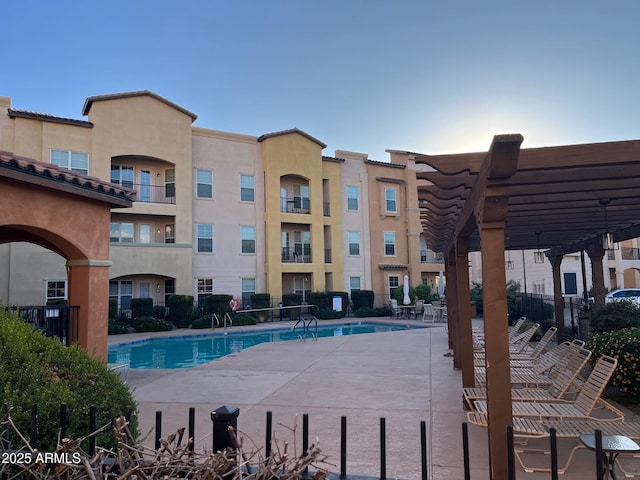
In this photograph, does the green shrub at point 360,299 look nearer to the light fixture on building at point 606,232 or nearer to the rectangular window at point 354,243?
the rectangular window at point 354,243

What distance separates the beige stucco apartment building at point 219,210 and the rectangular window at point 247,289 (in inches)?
2.5

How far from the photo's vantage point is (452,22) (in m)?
14.0

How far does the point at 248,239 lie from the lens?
27.9 metres

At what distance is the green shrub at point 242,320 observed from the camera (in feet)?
78.6

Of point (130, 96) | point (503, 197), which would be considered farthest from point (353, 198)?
point (503, 197)

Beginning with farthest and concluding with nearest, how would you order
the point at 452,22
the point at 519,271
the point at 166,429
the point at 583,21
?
the point at 519,271
the point at 452,22
the point at 583,21
the point at 166,429

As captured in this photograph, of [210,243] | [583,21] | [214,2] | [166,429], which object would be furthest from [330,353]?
[210,243]

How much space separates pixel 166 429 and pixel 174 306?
18523 mm

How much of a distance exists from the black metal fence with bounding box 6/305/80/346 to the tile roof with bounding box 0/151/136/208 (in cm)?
199

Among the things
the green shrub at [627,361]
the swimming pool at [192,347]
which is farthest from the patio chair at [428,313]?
the green shrub at [627,361]

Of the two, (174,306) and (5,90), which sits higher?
(5,90)

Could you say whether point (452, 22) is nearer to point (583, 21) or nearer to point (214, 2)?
point (583, 21)

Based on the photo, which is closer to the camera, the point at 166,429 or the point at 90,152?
the point at 166,429

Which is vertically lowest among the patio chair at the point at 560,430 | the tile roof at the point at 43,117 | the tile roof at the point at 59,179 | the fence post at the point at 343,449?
the patio chair at the point at 560,430
